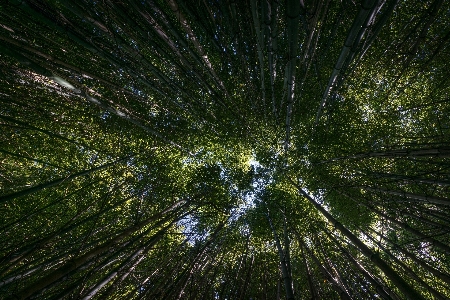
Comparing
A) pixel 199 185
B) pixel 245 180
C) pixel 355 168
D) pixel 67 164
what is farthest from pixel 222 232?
pixel 67 164

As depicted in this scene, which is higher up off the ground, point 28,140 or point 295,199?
point 295,199

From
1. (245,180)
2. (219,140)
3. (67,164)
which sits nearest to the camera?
(67,164)

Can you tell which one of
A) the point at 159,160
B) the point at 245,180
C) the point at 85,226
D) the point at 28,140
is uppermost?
the point at 245,180

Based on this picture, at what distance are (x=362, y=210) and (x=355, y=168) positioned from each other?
2.03m

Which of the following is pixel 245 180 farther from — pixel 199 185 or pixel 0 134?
pixel 0 134

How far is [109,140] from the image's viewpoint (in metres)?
7.07

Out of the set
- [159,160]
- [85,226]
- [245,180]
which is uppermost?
[245,180]

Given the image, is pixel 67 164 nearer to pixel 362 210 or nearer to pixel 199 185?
pixel 199 185

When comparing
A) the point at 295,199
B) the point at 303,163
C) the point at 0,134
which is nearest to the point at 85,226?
the point at 0,134

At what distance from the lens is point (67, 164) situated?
7777 millimetres

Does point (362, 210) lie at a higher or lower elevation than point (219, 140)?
lower

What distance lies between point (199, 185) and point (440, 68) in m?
7.19

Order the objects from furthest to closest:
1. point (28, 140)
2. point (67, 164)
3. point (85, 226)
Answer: point (67, 164), point (85, 226), point (28, 140)

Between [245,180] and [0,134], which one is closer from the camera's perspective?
[0,134]
